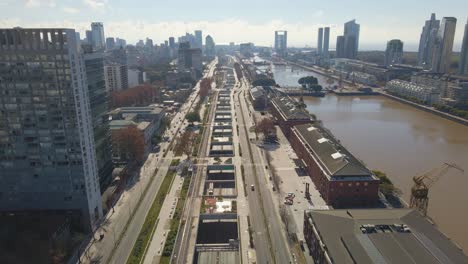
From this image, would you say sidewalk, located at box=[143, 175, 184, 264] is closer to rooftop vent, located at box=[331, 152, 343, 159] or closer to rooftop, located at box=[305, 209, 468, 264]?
rooftop, located at box=[305, 209, 468, 264]

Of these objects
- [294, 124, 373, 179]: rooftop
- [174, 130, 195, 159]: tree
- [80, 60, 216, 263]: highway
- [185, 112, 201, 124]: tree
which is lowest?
[80, 60, 216, 263]: highway

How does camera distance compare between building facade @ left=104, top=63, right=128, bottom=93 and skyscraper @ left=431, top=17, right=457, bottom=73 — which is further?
skyscraper @ left=431, top=17, right=457, bottom=73

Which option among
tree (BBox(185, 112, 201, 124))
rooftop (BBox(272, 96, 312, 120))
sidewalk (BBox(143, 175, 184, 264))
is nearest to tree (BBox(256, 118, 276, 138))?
rooftop (BBox(272, 96, 312, 120))

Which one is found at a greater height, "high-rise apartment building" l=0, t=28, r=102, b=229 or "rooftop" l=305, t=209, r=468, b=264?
"high-rise apartment building" l=0, t=28, r=102, b=229

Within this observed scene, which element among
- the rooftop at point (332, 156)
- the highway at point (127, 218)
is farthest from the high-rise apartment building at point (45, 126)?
the rooftop at point (332, 156)

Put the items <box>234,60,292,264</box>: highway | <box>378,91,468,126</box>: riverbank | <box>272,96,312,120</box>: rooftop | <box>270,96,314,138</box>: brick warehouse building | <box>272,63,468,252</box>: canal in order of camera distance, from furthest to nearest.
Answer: <box>378,91,468,126</box>: riverbank < <box>272,96,312,120</box>: rooftop < <box>270,96,314,138</box>: brick warehouse building < <box>272,63,468,252</box>: canal < <box>234,60,292,264</box>: highway

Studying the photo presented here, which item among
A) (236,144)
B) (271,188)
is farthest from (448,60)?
(271,188)
